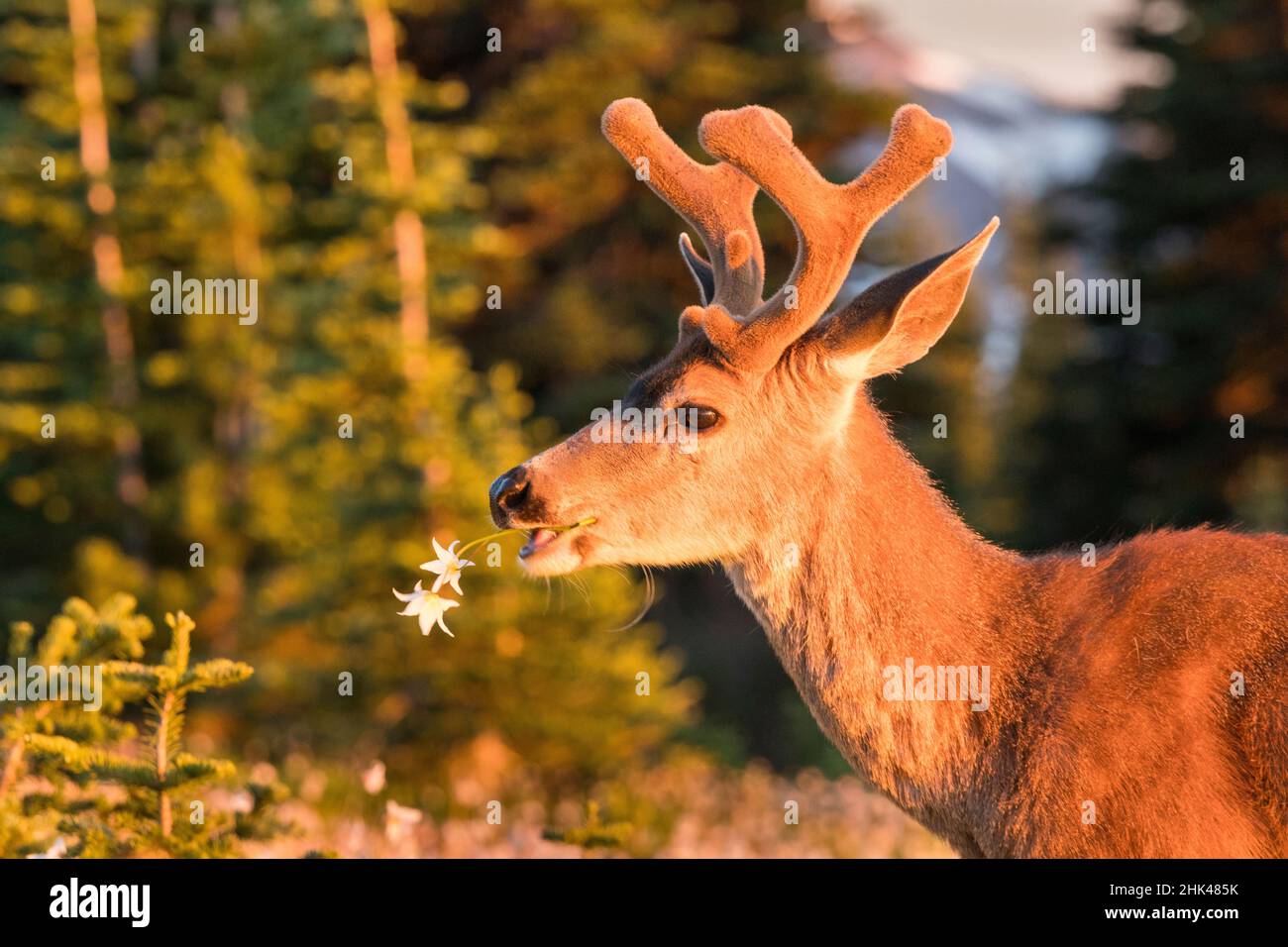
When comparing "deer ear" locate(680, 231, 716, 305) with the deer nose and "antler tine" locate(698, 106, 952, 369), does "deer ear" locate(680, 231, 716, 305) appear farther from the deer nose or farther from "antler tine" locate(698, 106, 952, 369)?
the deer nose

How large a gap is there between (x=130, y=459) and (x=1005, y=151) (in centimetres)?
5793

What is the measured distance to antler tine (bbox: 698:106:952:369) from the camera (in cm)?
525

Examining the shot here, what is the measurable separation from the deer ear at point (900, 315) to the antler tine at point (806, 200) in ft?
0.44

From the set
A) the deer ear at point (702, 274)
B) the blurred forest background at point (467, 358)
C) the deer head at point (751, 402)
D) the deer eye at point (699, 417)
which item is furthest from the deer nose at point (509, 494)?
the blurred forest background at point (467, 358)

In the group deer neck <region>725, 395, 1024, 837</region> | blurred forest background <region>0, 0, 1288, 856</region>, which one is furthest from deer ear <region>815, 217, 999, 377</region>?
blurred forest background <region>0, 0, 1288, 856</region>

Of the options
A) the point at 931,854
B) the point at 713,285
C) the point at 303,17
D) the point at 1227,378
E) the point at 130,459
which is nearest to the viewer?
the point at 713,285

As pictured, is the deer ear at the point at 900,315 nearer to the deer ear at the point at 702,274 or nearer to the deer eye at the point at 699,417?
the deer eye at the point at 699,417

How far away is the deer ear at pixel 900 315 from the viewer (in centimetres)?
501

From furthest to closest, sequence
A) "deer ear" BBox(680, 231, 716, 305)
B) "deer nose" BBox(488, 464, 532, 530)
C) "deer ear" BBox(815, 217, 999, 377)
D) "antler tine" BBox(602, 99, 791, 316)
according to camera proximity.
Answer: "deer ear" BBox(680, 231, 716, 305), "antler tine" BBox(602, 99, 791, 316), "deer nose" BBox(488, 464, 532, 530), "deer ear" BBox(815, 217, 999, 377)

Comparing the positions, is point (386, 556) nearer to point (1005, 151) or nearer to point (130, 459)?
point (130, 459)

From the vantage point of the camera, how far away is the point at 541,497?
17.0 feet

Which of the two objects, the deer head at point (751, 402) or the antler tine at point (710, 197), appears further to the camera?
the antler tine at point (710, 197)

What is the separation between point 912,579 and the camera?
5023mm

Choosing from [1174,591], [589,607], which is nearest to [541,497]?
[1174,591]
